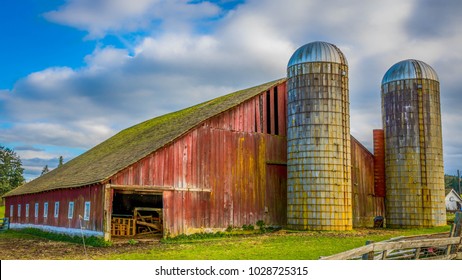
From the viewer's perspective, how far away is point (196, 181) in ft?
79.0

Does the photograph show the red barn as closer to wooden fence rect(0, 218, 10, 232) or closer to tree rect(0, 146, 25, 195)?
wooden fence rect(0, 218, 10, 232)

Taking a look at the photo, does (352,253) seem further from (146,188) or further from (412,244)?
(146,188)

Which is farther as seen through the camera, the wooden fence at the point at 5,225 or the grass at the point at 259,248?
the wooden fence at the point at 5,225

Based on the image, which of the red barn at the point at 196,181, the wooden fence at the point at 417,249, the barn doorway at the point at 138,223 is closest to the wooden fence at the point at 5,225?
the red barn at the point at 196,181

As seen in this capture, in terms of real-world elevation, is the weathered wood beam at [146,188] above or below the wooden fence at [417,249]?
above

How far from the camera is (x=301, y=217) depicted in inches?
1000

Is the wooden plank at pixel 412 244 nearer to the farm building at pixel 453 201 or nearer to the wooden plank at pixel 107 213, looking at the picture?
the wooden plank at pixel 107 213

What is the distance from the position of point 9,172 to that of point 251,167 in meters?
66.3

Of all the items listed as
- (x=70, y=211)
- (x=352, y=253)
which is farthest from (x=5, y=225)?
(x=352, y=253)

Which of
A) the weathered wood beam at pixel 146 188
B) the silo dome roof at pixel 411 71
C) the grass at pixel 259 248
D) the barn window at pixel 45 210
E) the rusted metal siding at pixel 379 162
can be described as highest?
the silo dome roof at pixel 411 71

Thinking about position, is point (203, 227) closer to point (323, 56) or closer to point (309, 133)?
point (309, 133)

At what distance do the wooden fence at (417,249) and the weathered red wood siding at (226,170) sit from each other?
36.4ft

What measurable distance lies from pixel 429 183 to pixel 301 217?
29.1ft

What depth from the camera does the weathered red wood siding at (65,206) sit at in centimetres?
2223
